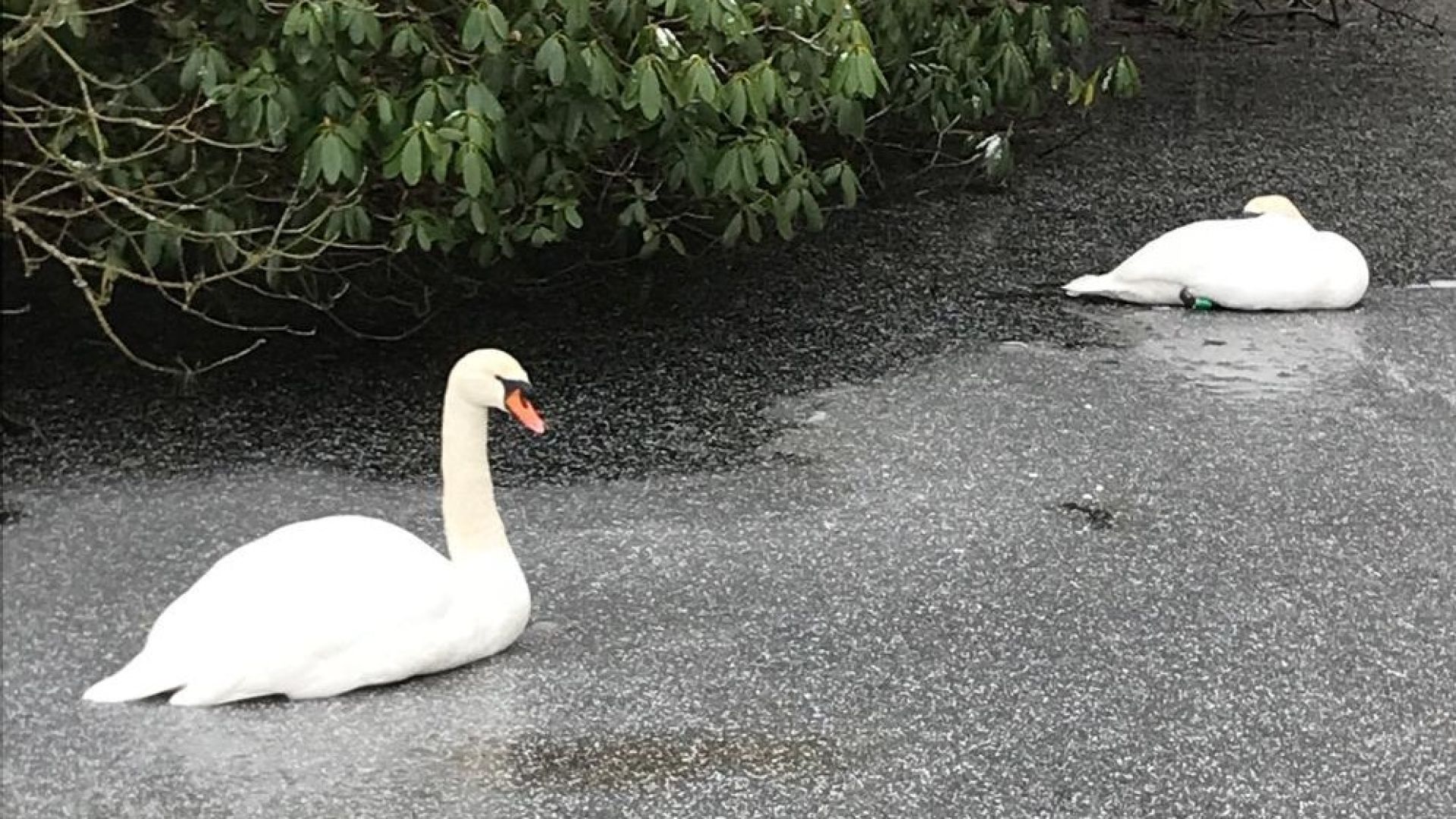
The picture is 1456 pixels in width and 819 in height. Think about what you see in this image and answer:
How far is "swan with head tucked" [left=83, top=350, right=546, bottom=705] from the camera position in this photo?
3490mm

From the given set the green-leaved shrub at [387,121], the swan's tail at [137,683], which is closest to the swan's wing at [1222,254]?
the green-leaved shrub at [387,121]

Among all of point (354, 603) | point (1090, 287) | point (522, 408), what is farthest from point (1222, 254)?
point (354, 603)

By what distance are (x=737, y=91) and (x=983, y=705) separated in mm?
2005

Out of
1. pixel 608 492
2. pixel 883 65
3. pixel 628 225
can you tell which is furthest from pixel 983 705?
pixel 883 65

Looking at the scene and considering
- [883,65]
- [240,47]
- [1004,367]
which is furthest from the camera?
[883,65]

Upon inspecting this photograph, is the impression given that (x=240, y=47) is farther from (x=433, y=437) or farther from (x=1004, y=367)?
(x=1004, y=367)

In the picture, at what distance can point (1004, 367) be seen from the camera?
5.41m

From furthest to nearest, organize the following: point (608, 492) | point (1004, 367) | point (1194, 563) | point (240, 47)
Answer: point (1004, 367) → point (240, 47) → point (608, 492) → point (1194, 563)

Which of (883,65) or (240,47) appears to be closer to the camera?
(240,47)

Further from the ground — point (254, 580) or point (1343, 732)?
point (254, 580)

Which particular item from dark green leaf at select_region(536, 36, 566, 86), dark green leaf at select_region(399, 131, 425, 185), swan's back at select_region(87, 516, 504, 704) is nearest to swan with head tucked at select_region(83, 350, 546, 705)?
swan's back at select_region(87, 516, 504, 704)

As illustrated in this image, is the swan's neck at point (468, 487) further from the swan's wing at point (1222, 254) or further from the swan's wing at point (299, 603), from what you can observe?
the swan's wing at point (1222, 254)

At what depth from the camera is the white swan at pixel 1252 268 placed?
18.8ft

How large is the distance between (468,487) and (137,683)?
0.76m
